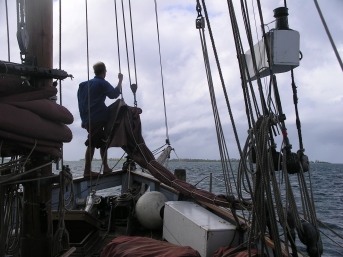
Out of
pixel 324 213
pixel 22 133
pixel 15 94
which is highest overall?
pixel 15 94

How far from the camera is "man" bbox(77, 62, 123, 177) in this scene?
5.11 meters

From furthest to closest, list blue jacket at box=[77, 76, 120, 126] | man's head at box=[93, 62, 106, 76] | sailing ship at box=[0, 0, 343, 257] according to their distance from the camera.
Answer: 1. man's head at box=[93, 62, 106, 76]
2. blue jacket at box=[77, 76, 120, 126]
3. sailing ship at box=[0, 0, 343, 257]

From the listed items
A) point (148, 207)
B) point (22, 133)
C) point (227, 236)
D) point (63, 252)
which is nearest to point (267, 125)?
A: point (227, 236)

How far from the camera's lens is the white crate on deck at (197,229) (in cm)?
300

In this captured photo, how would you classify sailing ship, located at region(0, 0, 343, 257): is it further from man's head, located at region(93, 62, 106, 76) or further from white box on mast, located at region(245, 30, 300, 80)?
man's head, located at region(93, 62, 106, 76)

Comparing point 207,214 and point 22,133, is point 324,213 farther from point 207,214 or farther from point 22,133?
point 22,133

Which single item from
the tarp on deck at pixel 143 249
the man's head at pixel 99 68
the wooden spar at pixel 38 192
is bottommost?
the tarp on deck at pixel 143 249

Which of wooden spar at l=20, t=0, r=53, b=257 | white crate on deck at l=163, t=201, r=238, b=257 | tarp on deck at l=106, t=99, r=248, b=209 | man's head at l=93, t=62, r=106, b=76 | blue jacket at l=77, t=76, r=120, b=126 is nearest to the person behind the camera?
wooden spar at l=20, t=0, r=53, b=257

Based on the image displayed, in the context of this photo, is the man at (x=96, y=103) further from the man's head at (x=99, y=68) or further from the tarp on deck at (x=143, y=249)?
the tarp on deck at (x=143, y=249)

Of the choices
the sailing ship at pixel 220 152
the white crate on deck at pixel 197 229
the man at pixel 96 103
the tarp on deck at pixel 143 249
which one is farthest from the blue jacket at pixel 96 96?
the tarp on deck at pixel 143 249

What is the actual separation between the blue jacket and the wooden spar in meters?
2.46

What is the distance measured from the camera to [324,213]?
12133 mm

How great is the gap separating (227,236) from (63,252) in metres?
1.34

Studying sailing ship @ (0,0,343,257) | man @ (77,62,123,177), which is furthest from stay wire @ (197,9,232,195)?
man @ (77,62,123,177)
